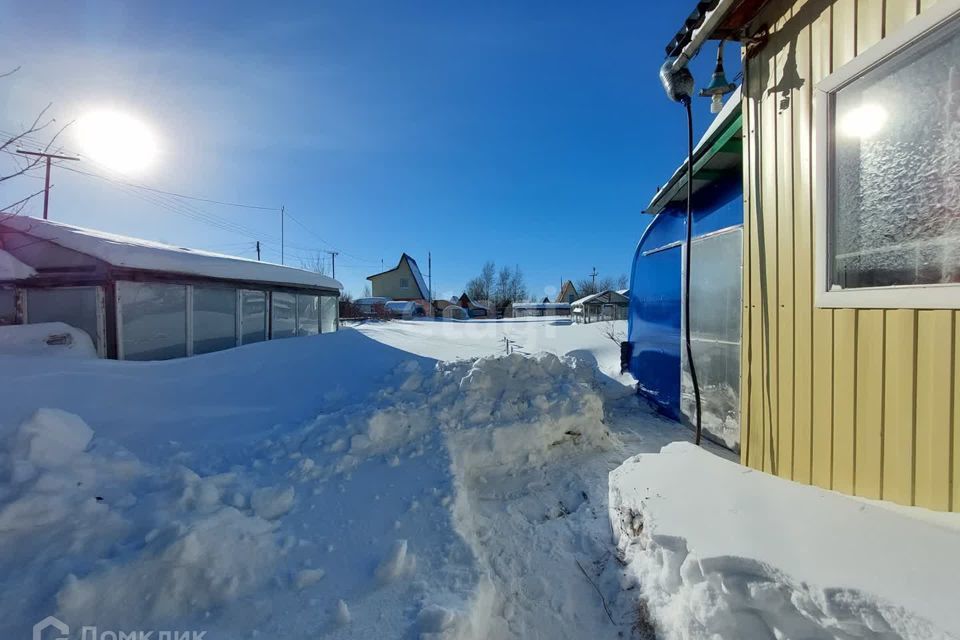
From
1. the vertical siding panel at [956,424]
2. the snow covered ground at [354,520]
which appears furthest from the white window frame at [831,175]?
the snow covered ground at [354,520]

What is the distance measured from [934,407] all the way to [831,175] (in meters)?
1.21

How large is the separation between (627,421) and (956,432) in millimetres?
4543

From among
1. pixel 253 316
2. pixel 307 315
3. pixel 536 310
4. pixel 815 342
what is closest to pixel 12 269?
pixel 253 316

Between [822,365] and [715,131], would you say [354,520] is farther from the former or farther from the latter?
[715,131]

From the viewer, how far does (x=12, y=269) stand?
21.2 feet

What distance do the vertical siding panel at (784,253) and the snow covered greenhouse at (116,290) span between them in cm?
851

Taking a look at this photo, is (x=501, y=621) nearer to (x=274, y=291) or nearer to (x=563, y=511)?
(x=563, y=511)

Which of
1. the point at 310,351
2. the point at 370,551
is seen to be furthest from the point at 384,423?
the point at 310,351

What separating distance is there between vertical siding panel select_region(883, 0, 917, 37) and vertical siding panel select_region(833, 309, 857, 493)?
127 centimetres

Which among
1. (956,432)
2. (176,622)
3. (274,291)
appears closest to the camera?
(956,432)

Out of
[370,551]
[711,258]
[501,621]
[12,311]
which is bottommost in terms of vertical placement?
[501,621]

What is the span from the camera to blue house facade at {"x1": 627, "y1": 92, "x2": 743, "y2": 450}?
394cm

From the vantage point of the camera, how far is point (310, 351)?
19.2 ft

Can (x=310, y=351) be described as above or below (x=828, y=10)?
below
